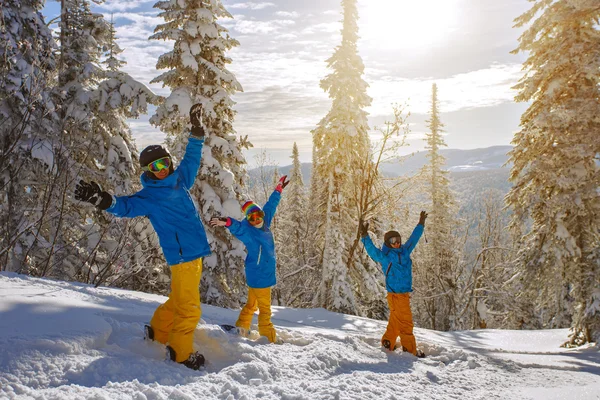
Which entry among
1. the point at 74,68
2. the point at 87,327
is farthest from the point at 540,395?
the point at 74,68

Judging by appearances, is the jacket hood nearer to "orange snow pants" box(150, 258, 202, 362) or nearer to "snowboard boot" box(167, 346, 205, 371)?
"orange snow pants" box(150, 258, 202, 362)

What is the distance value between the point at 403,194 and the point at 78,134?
1290 centimetres

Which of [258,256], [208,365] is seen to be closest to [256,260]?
[258,256]

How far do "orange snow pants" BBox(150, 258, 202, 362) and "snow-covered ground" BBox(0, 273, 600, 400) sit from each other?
6.3 inches

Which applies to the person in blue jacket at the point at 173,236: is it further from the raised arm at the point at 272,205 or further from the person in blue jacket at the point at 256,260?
the raised arm at the point at 272,205

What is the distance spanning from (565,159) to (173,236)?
390 inches

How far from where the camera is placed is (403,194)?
16891 millimetres

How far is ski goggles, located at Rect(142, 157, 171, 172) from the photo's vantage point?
3.72m

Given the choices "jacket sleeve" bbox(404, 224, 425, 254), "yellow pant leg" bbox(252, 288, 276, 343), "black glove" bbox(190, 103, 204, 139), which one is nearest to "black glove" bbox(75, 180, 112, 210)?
"black glove" bbox(190, 103, 204, 139)

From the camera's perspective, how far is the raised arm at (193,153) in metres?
4.06

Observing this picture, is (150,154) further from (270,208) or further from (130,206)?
(270,208)

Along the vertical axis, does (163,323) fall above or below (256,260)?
below

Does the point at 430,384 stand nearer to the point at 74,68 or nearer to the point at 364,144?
the point at 364,144

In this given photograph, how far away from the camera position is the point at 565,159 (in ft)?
31.0
